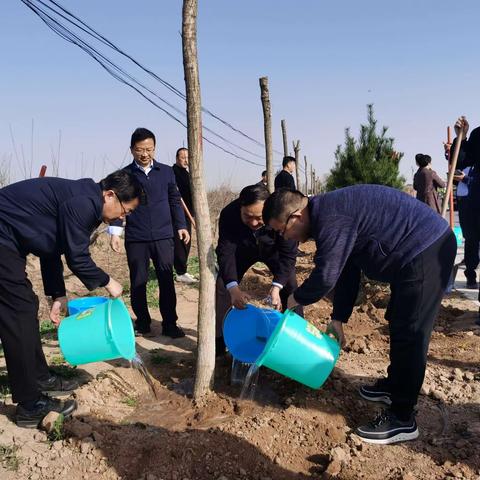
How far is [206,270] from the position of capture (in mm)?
2916

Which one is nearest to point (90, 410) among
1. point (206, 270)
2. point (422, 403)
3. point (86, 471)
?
point (86, 471)

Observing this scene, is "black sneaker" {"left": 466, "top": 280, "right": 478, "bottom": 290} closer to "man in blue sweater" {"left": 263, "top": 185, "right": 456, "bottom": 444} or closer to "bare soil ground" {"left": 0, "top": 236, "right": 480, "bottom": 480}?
"bare soil ground" {"left": 0, "top": 236, "right": 480, "bottom": 480}

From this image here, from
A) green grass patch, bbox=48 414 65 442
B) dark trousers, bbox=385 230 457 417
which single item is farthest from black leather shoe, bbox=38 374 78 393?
dark trousers, bbox=385 230 457 417

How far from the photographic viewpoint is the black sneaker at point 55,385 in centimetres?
313

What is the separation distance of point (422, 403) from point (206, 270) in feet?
5.16

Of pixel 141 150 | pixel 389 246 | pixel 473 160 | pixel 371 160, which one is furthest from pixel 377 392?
pixel 371 160

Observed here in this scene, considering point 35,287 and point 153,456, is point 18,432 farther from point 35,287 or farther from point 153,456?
point 35,287

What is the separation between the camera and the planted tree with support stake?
9.98m

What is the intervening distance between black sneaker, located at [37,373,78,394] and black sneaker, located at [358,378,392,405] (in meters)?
1.92

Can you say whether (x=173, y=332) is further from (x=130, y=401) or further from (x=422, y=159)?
(x=422, y=159)

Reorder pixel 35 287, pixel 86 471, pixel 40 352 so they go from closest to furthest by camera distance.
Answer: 1. pixel 86 471
2. pixel 40 352
3. pixel 35 287

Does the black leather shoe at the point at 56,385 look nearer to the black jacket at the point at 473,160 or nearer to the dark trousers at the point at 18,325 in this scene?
the dark trousers at the point at 18,325

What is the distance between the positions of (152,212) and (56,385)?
4.96 ft

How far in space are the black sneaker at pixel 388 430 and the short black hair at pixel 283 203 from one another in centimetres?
122
